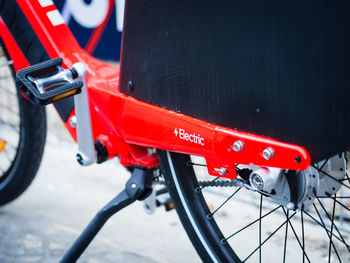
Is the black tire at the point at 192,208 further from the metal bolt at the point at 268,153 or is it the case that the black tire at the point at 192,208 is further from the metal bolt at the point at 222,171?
the metal bolt at the point at 268,153

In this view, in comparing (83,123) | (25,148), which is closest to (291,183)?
(83,123)

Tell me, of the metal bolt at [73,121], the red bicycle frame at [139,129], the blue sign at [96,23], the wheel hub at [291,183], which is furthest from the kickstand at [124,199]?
the blue sign at [96,23]

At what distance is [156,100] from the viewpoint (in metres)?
1.44

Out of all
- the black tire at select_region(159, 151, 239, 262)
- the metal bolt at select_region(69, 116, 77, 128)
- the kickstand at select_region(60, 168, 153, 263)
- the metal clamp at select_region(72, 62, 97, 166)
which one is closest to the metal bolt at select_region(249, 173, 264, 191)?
the black tire at select_region(159, 151, 239, 262)

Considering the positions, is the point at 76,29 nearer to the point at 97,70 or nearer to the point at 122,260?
the point at 97,70

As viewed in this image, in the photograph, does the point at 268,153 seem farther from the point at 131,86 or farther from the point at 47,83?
the point at 47,83

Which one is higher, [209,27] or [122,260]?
[209,27]

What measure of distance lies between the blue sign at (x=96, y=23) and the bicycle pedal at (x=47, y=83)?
1214mm

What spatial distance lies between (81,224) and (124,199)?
0.69m

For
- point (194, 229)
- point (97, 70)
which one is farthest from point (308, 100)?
point (97, 70)

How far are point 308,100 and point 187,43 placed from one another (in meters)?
0.36

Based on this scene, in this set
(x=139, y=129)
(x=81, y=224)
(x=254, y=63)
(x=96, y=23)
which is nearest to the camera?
(x=254, y=63)

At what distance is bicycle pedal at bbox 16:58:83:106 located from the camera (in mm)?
1388

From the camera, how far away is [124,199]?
1.62 meters
